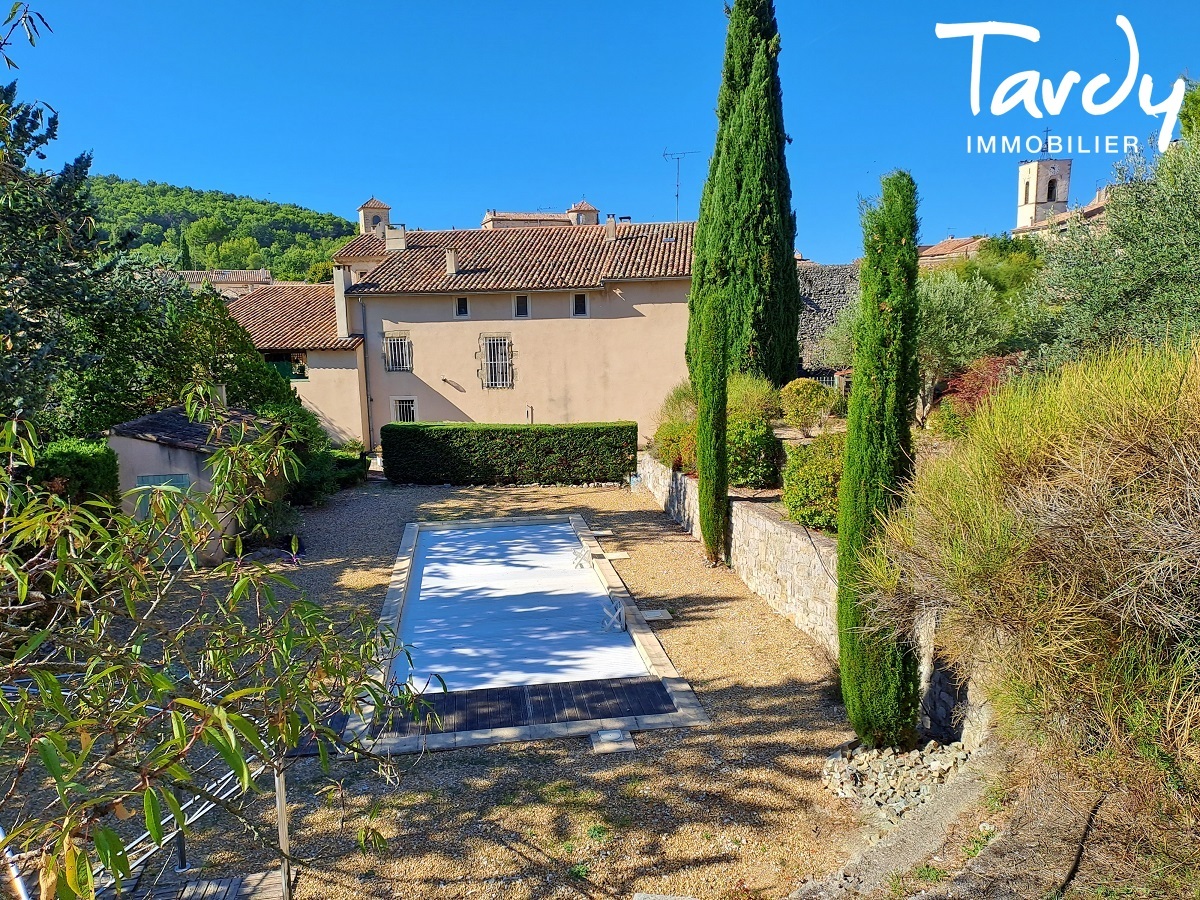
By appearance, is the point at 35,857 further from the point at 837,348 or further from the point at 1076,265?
the point at 837,348

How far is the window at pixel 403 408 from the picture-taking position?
83.6ft

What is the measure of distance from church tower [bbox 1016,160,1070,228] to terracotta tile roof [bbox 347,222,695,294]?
187 ft

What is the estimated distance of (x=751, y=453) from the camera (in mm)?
12461

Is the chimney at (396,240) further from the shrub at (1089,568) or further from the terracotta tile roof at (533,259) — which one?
the shrub at (1089,568)

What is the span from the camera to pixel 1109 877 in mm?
3320

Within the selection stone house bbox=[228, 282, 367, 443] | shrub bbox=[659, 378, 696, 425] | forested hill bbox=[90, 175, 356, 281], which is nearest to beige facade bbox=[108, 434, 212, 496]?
shrub bbox=[659, 378, 696, 425]

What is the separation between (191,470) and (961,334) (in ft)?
48.1

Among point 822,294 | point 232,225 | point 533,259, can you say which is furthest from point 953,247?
point 232,225

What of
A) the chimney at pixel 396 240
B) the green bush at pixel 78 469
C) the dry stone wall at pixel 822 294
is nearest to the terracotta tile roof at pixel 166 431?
the green bush at pixel 78 469

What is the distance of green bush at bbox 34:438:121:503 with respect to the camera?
8.84 metres

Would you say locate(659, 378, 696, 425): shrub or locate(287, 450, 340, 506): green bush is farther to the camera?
locate(659, 378, 696, 425): shrub

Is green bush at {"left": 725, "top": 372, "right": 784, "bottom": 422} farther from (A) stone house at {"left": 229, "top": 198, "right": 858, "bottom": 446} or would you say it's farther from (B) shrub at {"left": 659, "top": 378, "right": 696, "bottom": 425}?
(A) stone house at {"left": 229, "top": 198, "right": 858, "bottom": 446}

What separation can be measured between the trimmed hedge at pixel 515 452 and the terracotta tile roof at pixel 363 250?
474 inches

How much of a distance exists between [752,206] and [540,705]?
14611 millimetres
